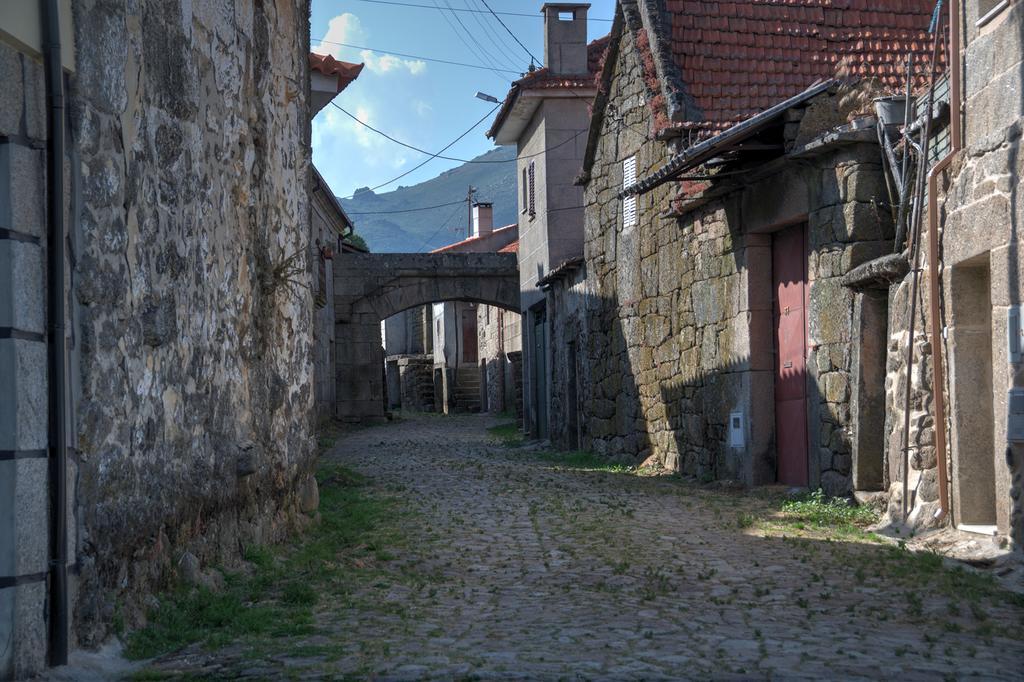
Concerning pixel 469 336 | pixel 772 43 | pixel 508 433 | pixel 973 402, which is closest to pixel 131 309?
pixel 973 402

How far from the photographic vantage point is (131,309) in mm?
5016

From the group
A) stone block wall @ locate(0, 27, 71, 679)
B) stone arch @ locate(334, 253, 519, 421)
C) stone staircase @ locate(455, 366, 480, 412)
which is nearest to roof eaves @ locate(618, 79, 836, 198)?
stone block wall @ locate(0, 27, 71, 679)

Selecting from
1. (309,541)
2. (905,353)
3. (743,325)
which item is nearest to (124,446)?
(309,541)

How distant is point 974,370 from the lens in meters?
7.05

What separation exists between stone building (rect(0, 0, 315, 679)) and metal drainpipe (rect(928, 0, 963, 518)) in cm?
409

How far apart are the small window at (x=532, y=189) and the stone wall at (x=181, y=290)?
13.4 meters

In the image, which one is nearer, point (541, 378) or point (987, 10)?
point (987, 10)

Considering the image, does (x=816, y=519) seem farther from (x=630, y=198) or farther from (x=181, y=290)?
(x=630, y=198)

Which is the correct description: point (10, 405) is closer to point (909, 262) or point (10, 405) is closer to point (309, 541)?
point (309, 541)

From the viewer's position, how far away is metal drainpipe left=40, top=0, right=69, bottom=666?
13.8ft

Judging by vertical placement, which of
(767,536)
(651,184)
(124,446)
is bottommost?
(767,536)

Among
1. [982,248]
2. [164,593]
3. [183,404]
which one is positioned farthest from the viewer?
[982,248]

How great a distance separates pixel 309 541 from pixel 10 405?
13.1 feet

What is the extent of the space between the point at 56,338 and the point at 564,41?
58.6 feet
